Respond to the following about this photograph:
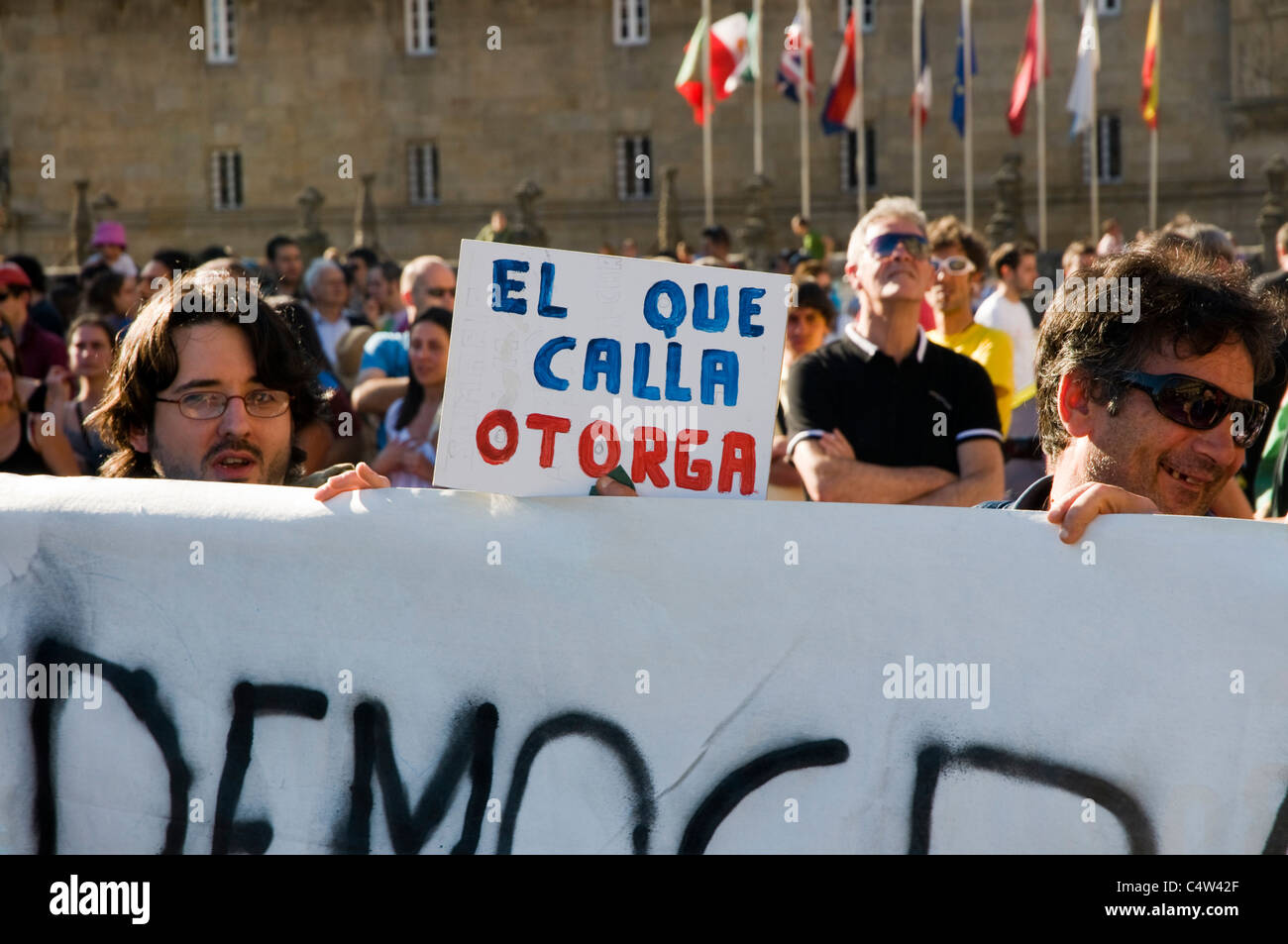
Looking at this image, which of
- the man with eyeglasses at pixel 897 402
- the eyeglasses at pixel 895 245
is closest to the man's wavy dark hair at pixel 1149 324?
the man with eyeglasses at pixel 897 402

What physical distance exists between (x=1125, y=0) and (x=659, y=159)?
10543 millimetres

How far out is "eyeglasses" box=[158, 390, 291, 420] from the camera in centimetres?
345

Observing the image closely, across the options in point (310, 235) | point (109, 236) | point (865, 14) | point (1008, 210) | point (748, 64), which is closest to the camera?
point (109, 236)

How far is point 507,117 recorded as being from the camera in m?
38.9

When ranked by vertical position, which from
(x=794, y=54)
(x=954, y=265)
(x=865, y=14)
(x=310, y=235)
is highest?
(x=865, y=14)

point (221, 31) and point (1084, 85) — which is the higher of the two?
point (221, 31)

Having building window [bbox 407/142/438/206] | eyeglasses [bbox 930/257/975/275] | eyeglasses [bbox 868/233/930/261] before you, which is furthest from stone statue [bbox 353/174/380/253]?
eyeglasses [bbox 868/233/930/261]

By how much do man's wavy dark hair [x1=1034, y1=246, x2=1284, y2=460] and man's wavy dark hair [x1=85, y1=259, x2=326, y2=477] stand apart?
5.16 feet

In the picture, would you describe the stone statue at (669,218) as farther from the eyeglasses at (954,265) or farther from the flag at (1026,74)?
the eyeglasses at (954,265)

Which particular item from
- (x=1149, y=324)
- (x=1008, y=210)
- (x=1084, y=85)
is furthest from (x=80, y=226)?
(x=1149, y=324)

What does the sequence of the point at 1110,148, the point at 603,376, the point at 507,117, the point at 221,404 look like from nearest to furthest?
the point at 603,376 → the point at 221,404 → the point at 1110,148 → the point at 507,117

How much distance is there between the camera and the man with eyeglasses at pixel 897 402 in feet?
16.6

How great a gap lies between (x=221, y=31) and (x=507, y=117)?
7802 mm

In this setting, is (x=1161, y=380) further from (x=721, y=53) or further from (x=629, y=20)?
(x=629, y=20)
